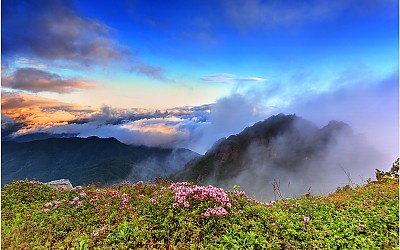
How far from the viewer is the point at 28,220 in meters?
7.30

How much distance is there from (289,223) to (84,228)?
485 centimetres

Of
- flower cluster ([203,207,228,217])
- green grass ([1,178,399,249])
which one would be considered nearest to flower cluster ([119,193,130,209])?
green grass ([1,178,399,249])

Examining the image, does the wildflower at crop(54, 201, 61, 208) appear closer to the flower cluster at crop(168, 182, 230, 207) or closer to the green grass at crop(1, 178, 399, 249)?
the green grass at crop(1, 178, 399, 249)

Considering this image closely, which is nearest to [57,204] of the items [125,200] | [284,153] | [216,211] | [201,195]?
[125,200]

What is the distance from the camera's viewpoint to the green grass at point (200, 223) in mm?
5836

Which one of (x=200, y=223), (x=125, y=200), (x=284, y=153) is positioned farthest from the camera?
(x=284, y=153)

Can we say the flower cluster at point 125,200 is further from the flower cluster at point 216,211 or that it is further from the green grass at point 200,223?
the flower cluster at point 216,211

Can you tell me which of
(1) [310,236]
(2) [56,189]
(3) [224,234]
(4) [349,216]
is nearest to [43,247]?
(3) [224,234]

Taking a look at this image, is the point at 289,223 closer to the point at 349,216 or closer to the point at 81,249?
the point at 349,216

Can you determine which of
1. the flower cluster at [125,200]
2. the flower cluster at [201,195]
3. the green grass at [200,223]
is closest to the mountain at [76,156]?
the flower cluster at [125,200]

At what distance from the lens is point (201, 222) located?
647 centimetres

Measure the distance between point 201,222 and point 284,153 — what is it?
121700 mm

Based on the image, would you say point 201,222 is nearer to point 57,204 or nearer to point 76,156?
point 57,204

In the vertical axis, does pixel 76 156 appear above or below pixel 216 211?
below
